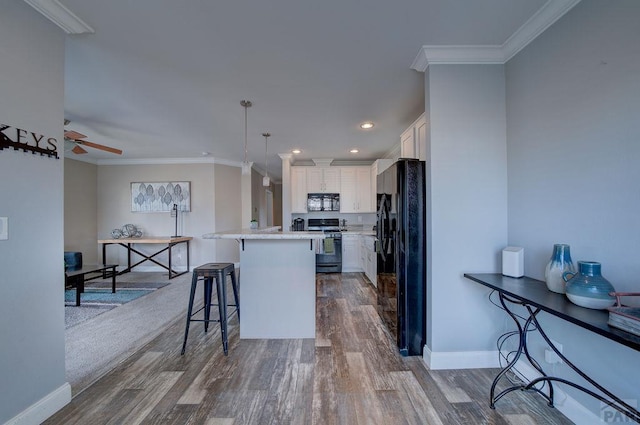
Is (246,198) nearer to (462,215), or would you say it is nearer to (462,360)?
(462,215)

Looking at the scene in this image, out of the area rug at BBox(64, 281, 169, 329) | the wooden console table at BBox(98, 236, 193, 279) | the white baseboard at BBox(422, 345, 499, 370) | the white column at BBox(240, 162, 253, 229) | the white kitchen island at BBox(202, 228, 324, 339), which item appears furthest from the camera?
the white column at BBox(240, 162, 253, 229)

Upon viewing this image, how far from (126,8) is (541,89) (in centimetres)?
269

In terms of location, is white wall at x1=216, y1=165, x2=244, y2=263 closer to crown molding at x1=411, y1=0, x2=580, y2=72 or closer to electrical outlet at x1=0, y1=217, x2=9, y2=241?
electrical outlet at x1=0, y1=217, x2=9, y2=241

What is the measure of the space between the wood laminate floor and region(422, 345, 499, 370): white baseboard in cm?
5

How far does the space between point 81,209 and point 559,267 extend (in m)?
7.50

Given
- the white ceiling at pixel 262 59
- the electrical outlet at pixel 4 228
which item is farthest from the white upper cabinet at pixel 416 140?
the electrical outlet at pixel 4 228

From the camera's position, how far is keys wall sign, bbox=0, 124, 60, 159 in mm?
1382

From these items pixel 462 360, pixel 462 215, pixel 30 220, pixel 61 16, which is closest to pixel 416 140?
pixel 462 215

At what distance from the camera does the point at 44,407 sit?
5.05 ft

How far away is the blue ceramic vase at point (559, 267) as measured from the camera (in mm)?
1474

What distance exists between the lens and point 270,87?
2551mm

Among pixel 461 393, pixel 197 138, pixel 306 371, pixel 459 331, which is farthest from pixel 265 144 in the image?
pixel 461 393

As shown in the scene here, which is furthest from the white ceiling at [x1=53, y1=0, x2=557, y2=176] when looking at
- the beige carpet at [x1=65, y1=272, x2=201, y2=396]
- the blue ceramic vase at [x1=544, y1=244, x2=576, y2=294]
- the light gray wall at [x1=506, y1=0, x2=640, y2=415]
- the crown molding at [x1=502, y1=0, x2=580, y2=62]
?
the beige carpet at [x1=65, y1=272, x2=201, y2=396]

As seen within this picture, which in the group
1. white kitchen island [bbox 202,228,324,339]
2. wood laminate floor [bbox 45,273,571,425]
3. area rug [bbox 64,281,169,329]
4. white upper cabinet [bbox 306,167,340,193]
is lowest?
area rug [bbox 64,281,169,329]
